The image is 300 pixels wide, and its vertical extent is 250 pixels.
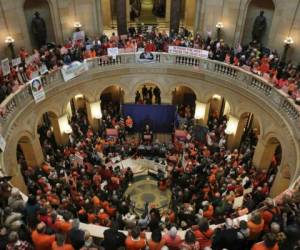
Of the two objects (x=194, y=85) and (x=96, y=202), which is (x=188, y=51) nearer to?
(x=194, y=85)

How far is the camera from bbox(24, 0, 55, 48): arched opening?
2128cm

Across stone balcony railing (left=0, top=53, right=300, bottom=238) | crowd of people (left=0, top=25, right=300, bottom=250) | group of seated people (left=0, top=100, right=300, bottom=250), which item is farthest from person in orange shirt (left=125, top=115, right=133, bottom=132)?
stone balcony railing (left=0, top=53, right=300, bottom=238)

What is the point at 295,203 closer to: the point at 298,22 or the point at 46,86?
the point at 298,22

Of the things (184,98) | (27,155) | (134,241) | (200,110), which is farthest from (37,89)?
(134,241)

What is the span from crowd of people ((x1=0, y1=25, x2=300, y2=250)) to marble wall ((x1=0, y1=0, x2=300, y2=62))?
1061 millimetres

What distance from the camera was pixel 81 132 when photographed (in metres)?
22.9

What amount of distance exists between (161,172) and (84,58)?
8.48 m

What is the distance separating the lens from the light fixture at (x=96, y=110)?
23297 mm

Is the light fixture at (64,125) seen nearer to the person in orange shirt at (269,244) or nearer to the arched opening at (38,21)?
the arched opening at (38,21)

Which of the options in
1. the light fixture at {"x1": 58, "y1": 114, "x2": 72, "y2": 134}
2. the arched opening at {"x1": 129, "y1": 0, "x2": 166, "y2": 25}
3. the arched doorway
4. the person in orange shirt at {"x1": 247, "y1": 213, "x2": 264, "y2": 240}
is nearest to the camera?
the person in orange shirt at {"x1": 247, "y1": 213, "x2": 264, "y2": 240}

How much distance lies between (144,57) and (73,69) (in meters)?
4.65

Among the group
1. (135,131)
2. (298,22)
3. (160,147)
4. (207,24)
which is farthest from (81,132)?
(298,22)

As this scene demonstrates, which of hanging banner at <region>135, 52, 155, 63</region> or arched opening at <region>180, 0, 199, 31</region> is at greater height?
arched opening at <region>180, 0, 199, 31</region>

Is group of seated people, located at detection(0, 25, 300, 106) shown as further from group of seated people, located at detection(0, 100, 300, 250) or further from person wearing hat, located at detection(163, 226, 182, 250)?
person wearing hat, located at detection(163, 226, 182, 250)
